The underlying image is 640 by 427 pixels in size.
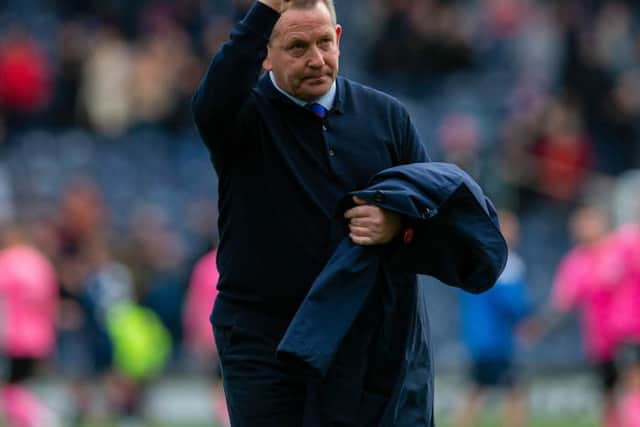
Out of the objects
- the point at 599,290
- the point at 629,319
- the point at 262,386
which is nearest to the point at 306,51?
the point at 262,386

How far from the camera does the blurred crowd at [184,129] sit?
61.1 feet

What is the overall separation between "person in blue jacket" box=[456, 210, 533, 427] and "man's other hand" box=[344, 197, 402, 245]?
31.7ft

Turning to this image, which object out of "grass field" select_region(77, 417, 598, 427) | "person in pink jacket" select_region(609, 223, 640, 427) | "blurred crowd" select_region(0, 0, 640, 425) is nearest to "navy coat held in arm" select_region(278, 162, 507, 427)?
"person in pink jacket" select_region(609, 223, 640, 427)

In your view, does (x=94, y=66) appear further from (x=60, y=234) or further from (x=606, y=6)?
(x=606, y=6)

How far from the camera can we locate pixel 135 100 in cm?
2128

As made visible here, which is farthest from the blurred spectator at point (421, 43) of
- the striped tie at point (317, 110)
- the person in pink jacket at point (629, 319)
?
the striped tie at point (317, 110)

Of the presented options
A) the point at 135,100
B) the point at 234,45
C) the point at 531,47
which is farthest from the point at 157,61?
the point at 234,45

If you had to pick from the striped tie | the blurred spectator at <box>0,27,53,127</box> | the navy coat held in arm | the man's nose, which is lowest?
the blurred spectator at <box>0,27,53,127</box>

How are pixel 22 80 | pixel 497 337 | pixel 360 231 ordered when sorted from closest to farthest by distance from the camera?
pixel 360 231, pixel 497 337, pixel 22 80

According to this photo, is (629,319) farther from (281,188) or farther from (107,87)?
(107,87)

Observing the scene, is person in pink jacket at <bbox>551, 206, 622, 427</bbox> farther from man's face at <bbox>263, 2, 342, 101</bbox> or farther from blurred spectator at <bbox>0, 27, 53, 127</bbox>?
blurred spectator at <bbox>0, 27, 53, 127</bbox>

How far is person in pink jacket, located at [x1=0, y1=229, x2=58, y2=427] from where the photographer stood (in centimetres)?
1477

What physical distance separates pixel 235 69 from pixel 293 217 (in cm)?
59

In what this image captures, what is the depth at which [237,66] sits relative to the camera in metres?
5.41
